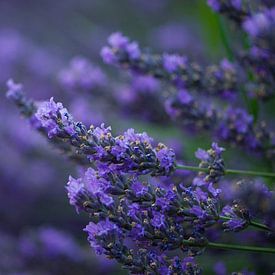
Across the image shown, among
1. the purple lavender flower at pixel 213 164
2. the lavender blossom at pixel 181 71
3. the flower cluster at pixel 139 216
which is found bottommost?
the flower cluster at pixel 139 216

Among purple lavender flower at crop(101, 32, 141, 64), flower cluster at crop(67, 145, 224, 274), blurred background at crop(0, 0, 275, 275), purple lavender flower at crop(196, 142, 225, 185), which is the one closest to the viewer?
flower cluster at crop(67, 145, 224, 274)

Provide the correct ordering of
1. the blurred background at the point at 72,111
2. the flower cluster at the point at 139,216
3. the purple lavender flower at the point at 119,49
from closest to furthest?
the flower cluster at the point at 139,216
the purple lavender flower at the point at 119,49
the blurred background at the point at 72,111

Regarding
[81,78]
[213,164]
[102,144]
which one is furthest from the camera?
[81,78]

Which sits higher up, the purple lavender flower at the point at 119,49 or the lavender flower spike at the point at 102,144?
the purple lavender flower at the point at 119,49

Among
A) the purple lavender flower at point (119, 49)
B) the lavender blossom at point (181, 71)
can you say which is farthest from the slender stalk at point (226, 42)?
the purple lavender flower at point (119, 49)

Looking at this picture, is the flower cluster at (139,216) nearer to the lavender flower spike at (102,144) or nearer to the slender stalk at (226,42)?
the lavender flower spike at (102,144)

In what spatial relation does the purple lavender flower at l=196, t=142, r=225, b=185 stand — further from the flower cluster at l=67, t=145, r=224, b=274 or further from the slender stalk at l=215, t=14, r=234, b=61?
the slender stalk at l=215, t=14, r=234, b=61

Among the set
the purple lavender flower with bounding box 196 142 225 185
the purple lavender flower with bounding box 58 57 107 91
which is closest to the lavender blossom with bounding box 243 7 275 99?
the purple lavender flower with bounding box 196 142 225 185

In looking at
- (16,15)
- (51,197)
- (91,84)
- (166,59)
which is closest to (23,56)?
(51,197)

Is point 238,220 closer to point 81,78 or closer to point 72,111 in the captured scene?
point 81,78

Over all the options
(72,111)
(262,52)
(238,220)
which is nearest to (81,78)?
(72,111)
